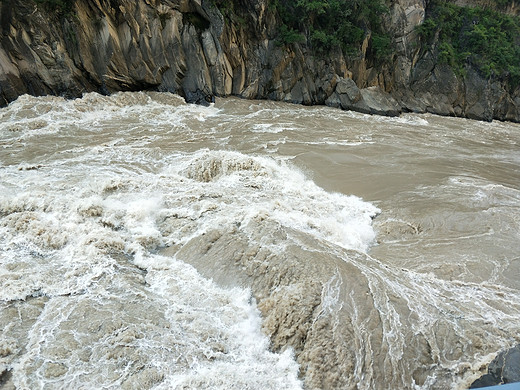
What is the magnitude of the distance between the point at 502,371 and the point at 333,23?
17621 mm

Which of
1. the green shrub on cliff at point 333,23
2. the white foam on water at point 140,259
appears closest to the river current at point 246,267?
the white foam on water at point 140,259

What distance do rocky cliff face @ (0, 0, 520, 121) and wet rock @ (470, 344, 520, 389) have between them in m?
13.6

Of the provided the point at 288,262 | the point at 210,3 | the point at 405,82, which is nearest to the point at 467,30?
the point at 405,82

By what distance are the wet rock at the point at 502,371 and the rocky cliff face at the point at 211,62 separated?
13633mm

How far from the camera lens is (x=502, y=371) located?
11.7ft

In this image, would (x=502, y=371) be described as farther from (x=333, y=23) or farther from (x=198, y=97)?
(x=333, y=23)

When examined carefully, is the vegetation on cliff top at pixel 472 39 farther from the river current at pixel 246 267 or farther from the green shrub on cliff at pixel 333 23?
the river current at pixel 246 267

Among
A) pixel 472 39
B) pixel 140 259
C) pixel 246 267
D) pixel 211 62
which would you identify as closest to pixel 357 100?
pixel 211 62

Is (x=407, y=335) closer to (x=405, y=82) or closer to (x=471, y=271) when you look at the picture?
(x=471, y=271)

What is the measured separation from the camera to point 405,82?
19.4 m

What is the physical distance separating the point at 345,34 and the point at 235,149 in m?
11.3

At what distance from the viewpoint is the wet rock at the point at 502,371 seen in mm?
3500

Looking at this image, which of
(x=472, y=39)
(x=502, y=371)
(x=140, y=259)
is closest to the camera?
(x=502, y=371)

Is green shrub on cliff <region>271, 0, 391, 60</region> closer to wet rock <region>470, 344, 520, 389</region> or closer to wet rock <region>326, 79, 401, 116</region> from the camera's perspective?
wet rock <region>326, 79, 401, 116</region>
